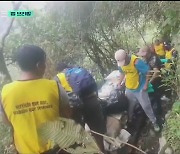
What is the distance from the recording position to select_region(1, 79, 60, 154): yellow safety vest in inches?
67.2

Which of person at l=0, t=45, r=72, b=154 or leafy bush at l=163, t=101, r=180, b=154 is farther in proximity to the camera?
leafy bush at l=163, t=101, r=180, b=154

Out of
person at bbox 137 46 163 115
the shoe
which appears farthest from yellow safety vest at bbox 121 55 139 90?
the shoe

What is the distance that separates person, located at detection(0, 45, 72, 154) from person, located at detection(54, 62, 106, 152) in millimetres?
645

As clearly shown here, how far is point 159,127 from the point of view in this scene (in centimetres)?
374

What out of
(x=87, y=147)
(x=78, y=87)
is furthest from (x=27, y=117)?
(x=78, y=87)

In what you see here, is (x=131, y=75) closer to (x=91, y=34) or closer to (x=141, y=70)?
(x=141, y=70)

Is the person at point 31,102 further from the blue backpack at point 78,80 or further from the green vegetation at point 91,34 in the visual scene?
the green vegetation at point 91,34

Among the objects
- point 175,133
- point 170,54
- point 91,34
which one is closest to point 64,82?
point 175,133

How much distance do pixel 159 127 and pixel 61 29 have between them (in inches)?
73.2

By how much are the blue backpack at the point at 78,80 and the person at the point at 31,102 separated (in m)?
0.67

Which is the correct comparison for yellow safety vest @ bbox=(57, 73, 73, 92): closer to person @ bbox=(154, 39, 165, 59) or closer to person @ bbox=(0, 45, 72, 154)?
person @ bbox=(0, 45, 72, 154)

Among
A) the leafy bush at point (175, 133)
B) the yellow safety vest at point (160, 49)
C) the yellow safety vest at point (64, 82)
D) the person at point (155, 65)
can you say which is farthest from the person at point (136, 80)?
the yellow safety vest at point (64, 82)

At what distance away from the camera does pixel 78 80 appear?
247 cm

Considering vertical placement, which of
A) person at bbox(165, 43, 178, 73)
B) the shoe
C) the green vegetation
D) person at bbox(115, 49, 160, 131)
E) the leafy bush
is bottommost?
the shoe
